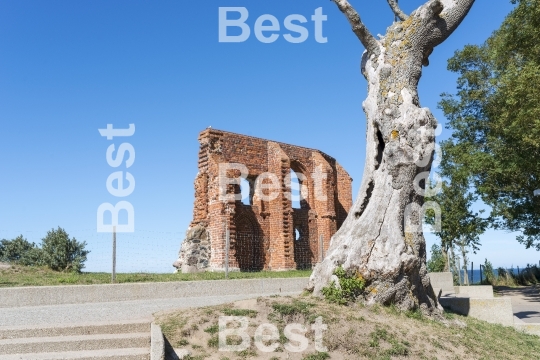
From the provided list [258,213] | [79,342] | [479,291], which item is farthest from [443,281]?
[79,342]

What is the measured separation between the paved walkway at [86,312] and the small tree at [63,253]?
865 cm

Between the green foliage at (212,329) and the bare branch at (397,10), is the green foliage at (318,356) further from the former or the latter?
the bare branch at (397,10)

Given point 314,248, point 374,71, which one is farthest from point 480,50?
point 374,71

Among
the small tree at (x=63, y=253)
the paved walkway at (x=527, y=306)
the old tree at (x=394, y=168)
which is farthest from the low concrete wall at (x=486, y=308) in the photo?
the small tree at (x=63, y=253)

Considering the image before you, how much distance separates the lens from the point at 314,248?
2834cm

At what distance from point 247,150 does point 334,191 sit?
7602 mm

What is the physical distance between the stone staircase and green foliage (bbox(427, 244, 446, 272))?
24.1 m

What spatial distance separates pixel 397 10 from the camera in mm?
11047

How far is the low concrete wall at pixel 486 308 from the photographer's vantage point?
1162 cm

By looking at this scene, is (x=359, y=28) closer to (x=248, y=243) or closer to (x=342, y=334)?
(x=342, y=334)

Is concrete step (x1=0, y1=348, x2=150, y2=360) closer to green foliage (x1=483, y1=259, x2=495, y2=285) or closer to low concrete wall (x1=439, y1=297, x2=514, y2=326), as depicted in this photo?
low concrete wall (x1=439, y1=297, x2=514, y2=326)

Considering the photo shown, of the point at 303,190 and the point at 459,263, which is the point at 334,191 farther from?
the point at 459,263

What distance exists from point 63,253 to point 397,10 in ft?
45.6

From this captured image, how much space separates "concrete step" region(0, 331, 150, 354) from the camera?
6.65m
